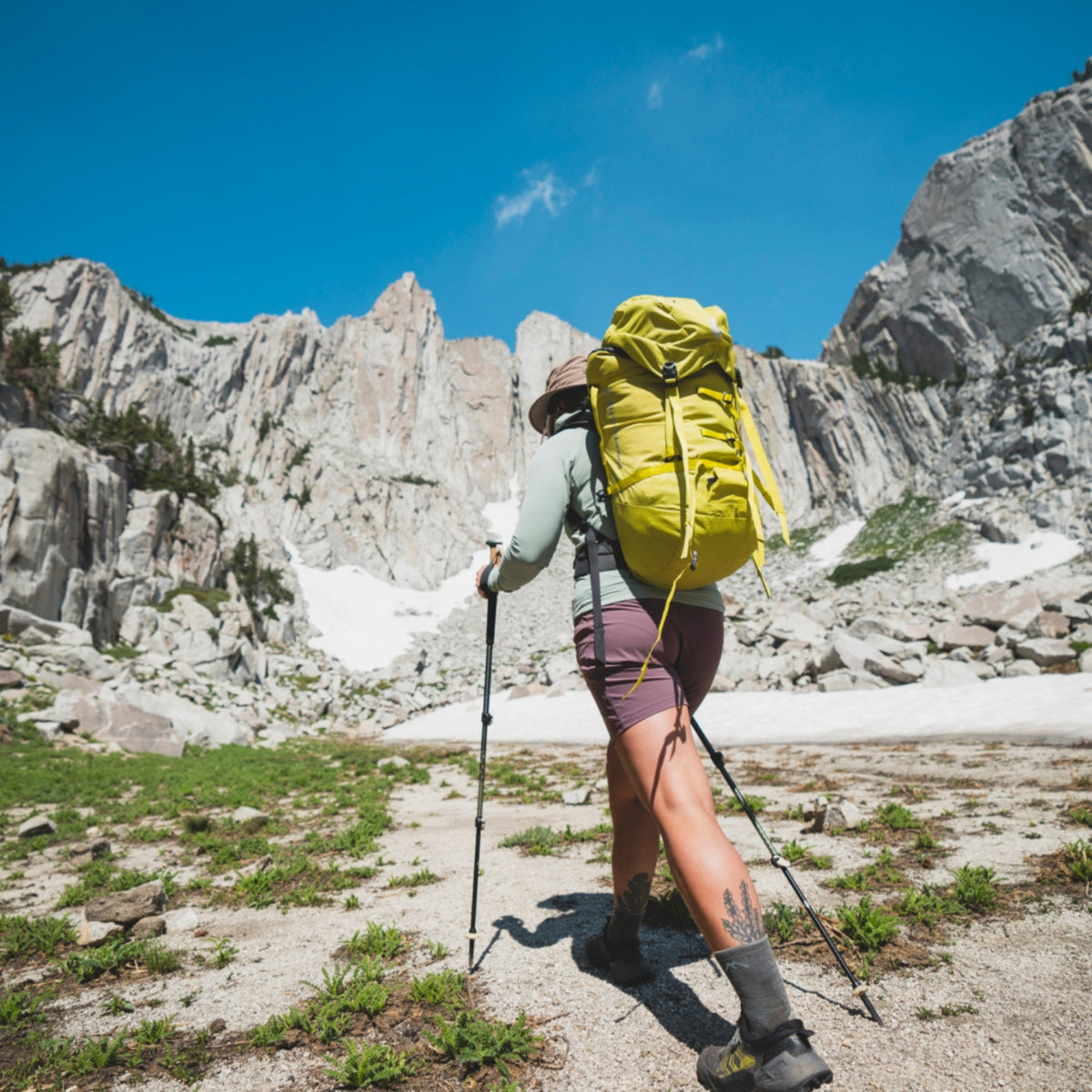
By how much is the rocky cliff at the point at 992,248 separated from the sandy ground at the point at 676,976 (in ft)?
267

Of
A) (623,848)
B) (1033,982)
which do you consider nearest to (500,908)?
(623,848)

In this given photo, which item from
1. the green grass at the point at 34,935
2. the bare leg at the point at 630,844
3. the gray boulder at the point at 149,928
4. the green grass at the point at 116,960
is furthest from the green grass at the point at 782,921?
the green grass at the point at 34,935

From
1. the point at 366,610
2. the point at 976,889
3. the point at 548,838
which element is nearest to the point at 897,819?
the point at 976,889

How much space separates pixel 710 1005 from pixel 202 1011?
257 centimetres

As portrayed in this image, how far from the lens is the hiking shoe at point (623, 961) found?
3.05 metres

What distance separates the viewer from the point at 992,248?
69.0 metres

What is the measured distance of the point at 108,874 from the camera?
18.5ft

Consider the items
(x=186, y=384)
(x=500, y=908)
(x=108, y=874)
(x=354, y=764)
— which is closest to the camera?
(x=500, y=908)

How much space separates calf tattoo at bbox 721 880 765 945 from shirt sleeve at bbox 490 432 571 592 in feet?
5.02

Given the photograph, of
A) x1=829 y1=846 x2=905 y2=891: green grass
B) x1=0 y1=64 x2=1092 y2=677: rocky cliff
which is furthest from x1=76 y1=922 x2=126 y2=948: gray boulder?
x1=0 y1=64 x2=1092 y2=677: rocky cliff

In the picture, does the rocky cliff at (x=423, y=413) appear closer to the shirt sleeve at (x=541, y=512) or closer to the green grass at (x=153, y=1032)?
the green grass at (x=153, y=1032)

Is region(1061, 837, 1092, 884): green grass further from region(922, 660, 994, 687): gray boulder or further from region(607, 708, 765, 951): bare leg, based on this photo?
region(922, 660, 994, 687): gray boulder

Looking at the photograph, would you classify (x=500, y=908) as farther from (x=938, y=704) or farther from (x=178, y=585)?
(x=178, y=585)

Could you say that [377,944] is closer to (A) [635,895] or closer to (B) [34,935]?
(A) [635,895]
